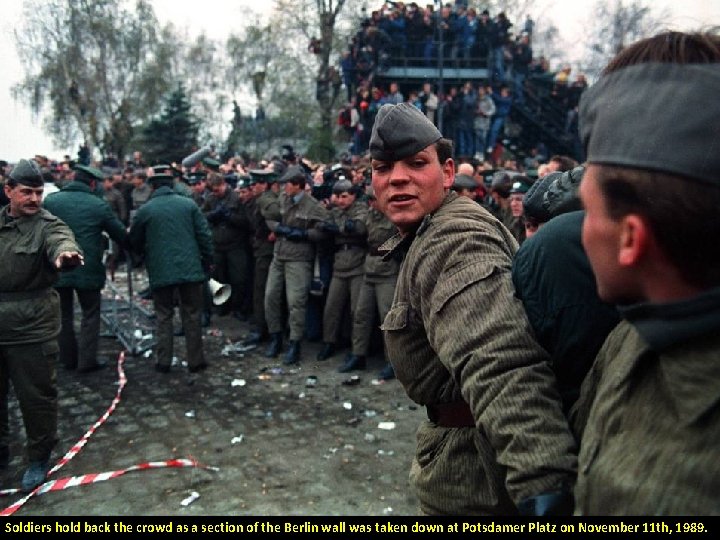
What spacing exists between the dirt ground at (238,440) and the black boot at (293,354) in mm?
116

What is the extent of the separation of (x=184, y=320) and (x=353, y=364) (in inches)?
80.6

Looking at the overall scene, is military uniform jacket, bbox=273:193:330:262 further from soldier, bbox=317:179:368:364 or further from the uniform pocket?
the uniform pocket

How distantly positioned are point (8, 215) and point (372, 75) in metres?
16.0

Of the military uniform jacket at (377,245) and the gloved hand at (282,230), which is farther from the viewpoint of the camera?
the gloved hand at (282,230)

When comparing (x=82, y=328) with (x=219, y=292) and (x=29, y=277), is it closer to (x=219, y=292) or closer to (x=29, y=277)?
(x=219, y=292)

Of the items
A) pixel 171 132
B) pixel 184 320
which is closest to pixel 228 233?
pixel 184 320

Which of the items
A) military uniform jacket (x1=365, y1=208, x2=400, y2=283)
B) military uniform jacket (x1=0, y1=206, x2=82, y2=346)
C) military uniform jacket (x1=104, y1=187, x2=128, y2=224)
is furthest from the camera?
military uniform jacket (x1=104, y1=187, x2=128, y2=224)

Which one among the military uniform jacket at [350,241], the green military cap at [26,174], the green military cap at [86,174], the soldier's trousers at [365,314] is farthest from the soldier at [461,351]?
the green military cap at [86,174]

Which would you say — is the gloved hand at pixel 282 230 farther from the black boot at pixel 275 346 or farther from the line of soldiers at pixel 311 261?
the black boot at pixel 275 346

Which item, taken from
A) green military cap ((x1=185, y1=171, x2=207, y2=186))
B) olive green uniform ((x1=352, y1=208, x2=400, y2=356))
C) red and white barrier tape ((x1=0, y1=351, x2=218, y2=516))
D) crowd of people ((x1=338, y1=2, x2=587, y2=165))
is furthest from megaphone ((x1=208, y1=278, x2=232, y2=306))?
crowd of people ((x1=338, y1=2, x2=587, y2=165))

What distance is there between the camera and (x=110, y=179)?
15.0 meters

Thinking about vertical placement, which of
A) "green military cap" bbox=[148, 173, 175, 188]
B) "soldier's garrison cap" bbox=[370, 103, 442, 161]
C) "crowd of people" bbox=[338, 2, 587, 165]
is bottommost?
"green military cap" bbox=[148, 173, 175, 188]

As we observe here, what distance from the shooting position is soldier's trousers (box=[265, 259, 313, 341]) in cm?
762

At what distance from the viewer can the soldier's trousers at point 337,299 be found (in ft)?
24.4
